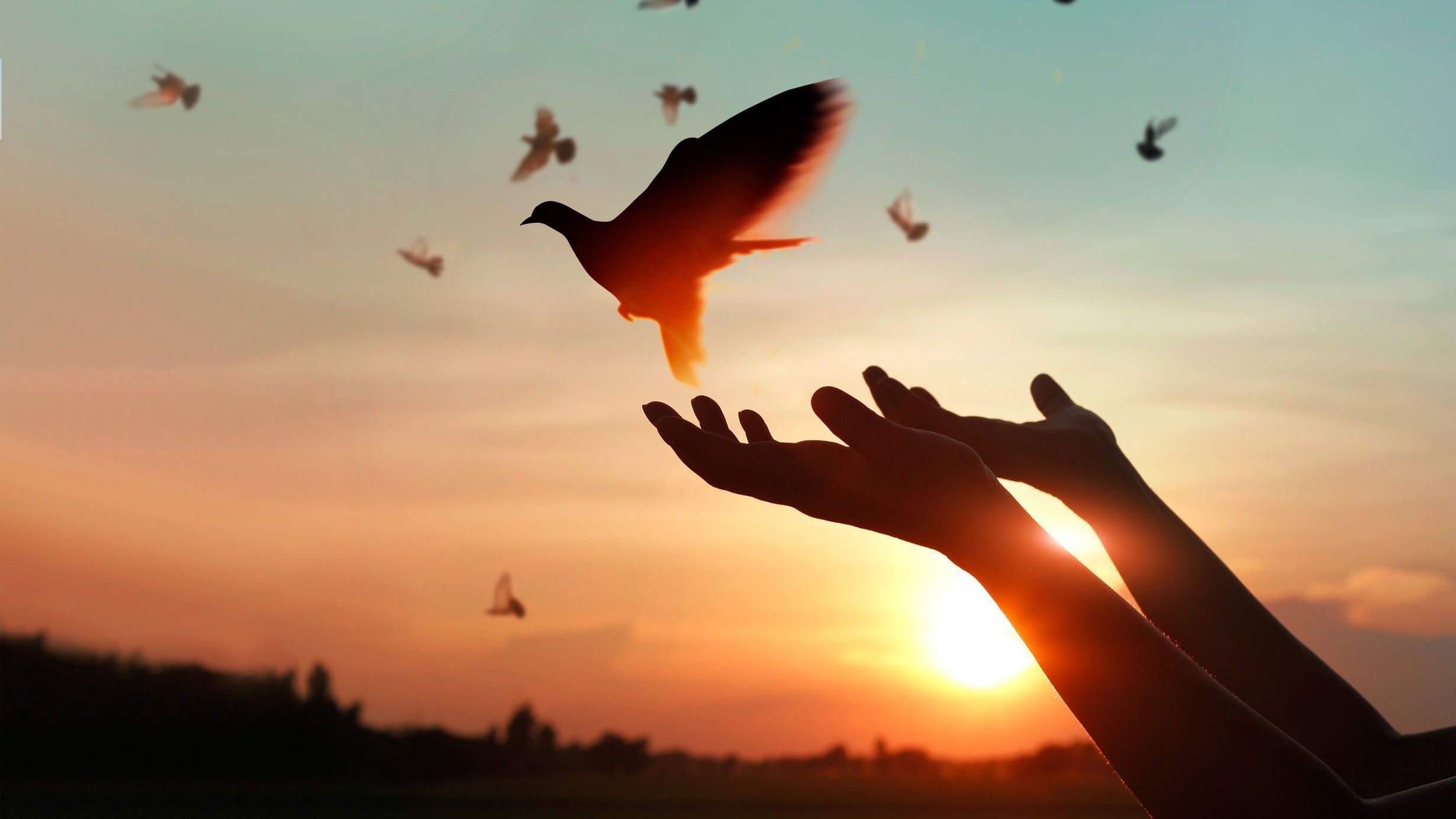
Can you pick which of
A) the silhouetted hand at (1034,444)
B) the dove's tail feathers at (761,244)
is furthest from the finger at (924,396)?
the dove's tail feathers at (761,244)

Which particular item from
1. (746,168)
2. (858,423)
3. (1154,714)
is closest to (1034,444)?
(746,168)

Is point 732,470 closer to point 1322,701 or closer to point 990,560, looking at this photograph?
point 990,560

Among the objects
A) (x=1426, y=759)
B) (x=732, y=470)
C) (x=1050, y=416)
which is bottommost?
(x=1426, y=759)

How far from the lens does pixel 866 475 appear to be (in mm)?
2086

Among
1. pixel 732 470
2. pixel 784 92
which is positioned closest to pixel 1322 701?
pixel 732 470

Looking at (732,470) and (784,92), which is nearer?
(732,470)

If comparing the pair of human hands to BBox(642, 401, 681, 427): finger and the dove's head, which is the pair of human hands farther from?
the dove's head

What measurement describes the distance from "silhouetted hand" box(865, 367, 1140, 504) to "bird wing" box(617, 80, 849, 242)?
0.81 meters

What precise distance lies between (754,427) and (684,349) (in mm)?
531

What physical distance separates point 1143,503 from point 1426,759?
3.29ft

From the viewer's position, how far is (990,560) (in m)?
1.90

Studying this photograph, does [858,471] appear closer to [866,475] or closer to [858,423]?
[866,475]

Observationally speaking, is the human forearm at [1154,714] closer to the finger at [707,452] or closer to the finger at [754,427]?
the finger at [707,452]

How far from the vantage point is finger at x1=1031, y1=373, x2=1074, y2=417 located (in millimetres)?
3791
